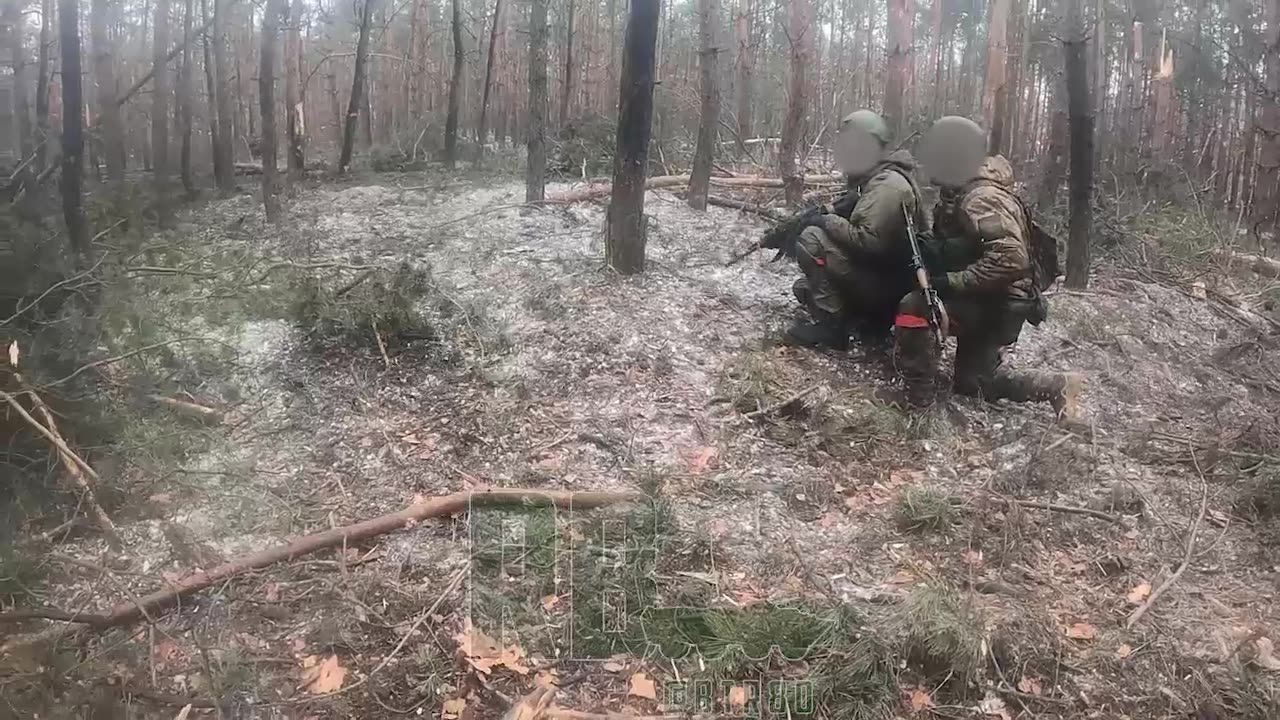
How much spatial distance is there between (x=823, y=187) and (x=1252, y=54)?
33.3ft

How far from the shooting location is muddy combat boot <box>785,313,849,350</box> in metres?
5.73

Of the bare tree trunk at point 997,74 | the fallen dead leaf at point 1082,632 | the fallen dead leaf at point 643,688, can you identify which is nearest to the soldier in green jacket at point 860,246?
the fallen dead leaf at point 1082,632

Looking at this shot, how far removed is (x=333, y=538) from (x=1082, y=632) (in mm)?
3037

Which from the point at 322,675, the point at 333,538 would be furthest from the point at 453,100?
the point at 322,675

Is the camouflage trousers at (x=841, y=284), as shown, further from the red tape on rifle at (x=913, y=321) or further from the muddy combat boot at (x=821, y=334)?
the red tape on rifle at (x=913, y=321)

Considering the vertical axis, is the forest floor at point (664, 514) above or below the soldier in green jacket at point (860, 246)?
below

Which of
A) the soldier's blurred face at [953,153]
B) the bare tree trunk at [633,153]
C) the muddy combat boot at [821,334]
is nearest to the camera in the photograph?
the soldier's blurred face at [953,153]

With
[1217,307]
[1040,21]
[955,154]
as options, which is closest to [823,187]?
[1217,307]

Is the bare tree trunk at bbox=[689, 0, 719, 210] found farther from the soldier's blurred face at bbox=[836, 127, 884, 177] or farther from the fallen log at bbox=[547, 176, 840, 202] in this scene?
the soldier's blurred face at bbox=[836, 127, 884, 177]

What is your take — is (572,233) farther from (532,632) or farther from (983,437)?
(532,632)

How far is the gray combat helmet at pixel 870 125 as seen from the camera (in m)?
5.56

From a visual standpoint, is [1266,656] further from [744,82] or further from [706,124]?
[744,82]

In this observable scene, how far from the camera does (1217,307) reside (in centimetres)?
721

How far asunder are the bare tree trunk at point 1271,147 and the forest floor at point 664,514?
323cm
